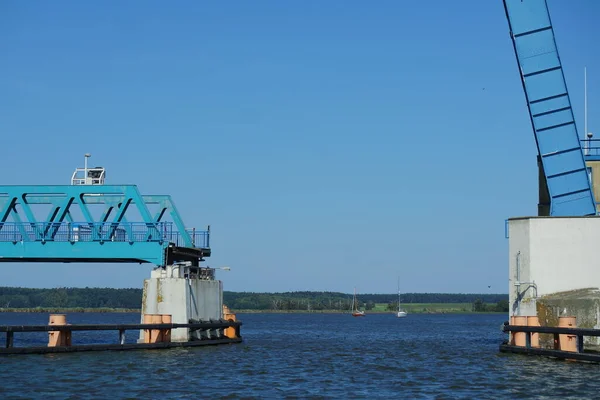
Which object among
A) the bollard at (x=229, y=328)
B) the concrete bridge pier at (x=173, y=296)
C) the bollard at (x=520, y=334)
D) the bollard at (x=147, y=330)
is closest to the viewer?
the bollard at (x=520, y=334)

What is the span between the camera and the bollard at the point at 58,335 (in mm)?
39188

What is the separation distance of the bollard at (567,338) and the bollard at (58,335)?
67.1 ft

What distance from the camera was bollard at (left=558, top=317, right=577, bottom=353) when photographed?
36.7m

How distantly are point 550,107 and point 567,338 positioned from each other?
11.5 metres

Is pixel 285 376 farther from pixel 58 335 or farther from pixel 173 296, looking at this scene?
pixel 173 296

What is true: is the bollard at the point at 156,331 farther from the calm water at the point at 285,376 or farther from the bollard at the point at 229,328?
the bollard at the point at 229,328

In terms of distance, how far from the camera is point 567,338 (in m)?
36.8

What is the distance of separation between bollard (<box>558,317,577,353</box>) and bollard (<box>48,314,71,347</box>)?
20.5 meters

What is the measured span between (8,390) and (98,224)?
1969 cm

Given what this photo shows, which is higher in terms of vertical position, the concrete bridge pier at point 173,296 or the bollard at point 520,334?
the concrete bridge pier at point 173,296

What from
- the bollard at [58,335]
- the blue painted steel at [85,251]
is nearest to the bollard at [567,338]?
the blue painted steel at [85,251]

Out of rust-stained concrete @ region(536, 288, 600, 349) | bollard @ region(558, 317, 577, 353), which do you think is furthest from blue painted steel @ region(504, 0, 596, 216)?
Answer: bollard @ region(558, 317, 577, 353)

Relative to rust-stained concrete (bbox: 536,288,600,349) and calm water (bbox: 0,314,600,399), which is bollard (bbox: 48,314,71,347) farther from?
rust-stained concrete (bbox: 536,288,600,349)

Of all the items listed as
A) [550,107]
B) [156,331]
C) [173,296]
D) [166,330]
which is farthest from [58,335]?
Answer: [550,107]
